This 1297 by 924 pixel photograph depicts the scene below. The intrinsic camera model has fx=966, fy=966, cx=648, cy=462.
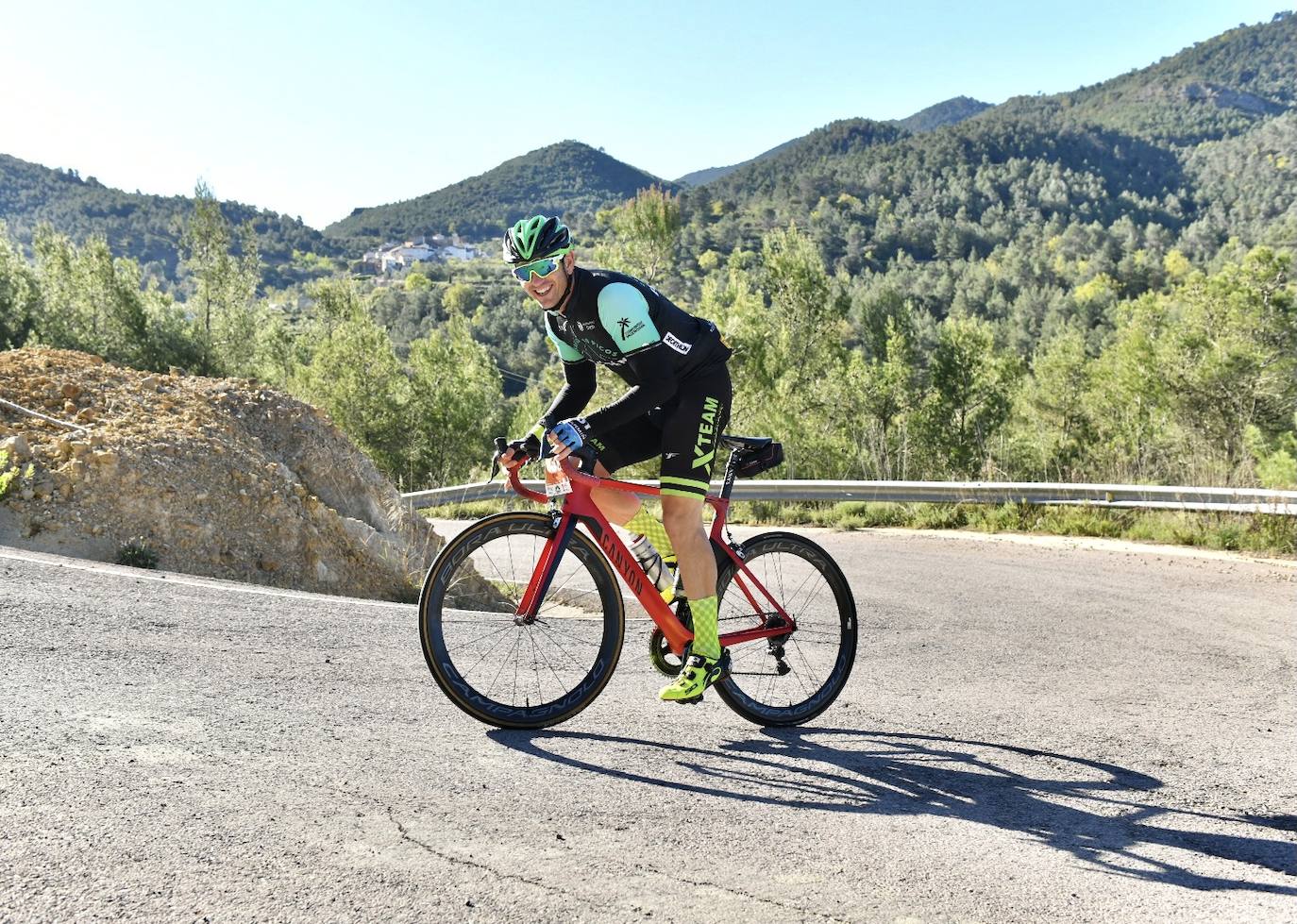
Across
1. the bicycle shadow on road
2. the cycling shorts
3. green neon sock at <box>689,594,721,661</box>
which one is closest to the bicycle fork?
the cycling shorts

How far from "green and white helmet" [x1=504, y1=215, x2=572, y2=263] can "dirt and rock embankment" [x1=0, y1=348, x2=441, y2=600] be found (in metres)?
4.82

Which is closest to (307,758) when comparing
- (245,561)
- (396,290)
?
(245,561)

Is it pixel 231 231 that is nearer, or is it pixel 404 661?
pixel 404 661

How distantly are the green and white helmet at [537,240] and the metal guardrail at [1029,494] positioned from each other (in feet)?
17.2

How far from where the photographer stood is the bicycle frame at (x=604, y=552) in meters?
4.26

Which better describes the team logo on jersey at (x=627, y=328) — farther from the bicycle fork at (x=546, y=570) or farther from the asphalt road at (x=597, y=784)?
the asphalt road at (x=597, y=784)

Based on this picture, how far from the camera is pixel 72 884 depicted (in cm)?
238

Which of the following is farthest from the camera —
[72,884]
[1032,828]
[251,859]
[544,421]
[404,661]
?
[404,661]

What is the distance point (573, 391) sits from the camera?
15.2 ft

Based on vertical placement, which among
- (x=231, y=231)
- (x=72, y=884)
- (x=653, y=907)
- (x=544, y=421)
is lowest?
(x=653, y=907)

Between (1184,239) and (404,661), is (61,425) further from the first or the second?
(1184,239)

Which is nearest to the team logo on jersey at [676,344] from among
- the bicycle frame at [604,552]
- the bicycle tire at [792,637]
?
the bicycle frame at [604,552]

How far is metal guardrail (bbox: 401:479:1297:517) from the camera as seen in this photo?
10516mm

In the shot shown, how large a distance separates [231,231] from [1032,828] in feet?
170
